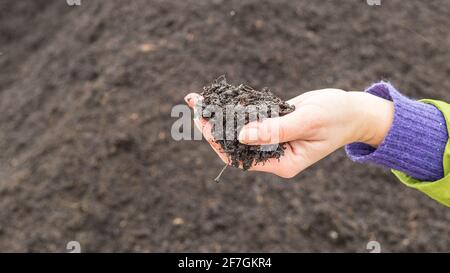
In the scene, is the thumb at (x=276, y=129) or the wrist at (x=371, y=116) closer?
the thumb at (x=276, y=129)

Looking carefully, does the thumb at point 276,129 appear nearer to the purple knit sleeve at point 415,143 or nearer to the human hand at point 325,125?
the human hand at point 325,125

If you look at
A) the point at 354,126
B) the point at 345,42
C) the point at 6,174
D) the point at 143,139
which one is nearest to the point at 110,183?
the point at 143,139

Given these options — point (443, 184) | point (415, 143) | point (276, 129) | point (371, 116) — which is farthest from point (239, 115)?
point (443, 184)

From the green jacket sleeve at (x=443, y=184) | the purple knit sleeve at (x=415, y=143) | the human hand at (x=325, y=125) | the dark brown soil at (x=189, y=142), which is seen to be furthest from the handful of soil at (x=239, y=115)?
the dark brown soil at (x=189, y=142)

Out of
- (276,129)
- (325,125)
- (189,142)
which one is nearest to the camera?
(276,129)

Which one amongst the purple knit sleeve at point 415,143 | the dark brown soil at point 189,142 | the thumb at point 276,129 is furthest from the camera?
the dark brown soil at point 189,142

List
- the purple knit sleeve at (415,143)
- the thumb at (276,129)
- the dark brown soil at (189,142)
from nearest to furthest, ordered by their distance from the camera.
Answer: the thumb at (276,129), the purple knit sleeve at (415,143), the dark brown soil at (189,142)

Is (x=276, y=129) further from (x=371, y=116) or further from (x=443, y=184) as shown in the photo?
(x=443, y=184)

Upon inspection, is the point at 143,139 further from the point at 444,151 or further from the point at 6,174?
the point at 444,151

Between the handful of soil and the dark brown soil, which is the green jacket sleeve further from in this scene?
the dark brown soil
